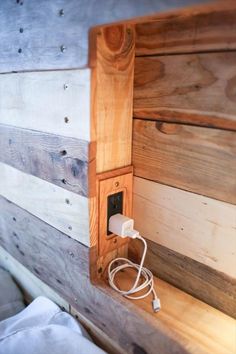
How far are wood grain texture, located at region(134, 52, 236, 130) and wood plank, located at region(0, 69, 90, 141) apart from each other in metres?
0.14

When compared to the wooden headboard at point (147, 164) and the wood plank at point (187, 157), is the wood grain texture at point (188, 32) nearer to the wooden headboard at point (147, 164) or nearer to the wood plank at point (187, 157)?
the wooden headboard at point (147, 164)

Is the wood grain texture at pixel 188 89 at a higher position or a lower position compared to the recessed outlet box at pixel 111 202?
higher

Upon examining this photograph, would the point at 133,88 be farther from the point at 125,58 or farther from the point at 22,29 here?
the point at 22,29

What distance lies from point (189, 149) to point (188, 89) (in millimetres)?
125

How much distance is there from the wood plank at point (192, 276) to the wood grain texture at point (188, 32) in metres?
0.47

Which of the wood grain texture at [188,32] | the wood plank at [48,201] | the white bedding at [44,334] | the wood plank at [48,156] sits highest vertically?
the wood grain texture at [188,32]

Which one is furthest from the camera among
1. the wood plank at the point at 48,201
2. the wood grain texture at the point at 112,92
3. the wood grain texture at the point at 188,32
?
the wood plank at the point at 48,201

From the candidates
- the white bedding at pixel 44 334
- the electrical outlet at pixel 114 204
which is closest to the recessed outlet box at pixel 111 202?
the electrical outlet at pixel 114 204

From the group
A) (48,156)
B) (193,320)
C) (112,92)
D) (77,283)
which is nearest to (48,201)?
(48,156)

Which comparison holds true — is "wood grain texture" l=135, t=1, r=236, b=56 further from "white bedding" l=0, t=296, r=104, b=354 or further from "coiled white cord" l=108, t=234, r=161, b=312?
"white bedding" l=0, t=296, r=104, b=354

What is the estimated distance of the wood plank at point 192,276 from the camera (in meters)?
0.67

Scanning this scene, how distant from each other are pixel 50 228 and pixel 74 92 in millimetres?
401

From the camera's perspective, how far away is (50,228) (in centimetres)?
86

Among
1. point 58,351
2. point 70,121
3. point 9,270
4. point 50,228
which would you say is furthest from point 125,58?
point 9,270
